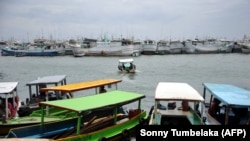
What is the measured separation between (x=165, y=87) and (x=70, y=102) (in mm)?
4776

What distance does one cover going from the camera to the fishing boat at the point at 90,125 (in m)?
11.0

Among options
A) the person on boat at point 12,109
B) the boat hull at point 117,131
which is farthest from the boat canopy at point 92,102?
the person on boat at point 12,109

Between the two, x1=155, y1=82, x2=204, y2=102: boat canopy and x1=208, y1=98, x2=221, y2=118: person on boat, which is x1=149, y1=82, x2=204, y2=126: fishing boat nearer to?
x1=155, y1=82, x2=204, y2=102: boat canopy

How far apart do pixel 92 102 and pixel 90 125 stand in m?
1.36

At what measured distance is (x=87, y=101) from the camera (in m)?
11.8

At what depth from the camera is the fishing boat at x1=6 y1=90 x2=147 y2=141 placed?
36.0 feet

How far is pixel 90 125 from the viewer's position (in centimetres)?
1255

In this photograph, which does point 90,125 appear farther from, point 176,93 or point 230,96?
point 230,96

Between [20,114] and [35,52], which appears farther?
[35,52]

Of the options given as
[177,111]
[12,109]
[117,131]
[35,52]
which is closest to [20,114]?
[12,109]

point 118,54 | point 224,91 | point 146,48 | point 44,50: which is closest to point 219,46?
point 146,48

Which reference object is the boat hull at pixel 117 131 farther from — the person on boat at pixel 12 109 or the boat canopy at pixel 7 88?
the person on boat at pixel 12 109

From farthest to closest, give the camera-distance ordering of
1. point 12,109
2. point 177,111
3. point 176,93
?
point 12,109, point 177,111, point 176,93

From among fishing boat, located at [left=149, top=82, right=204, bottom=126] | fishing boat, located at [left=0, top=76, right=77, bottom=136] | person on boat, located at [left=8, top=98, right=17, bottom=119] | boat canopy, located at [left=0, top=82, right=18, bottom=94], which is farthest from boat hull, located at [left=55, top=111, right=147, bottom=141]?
person on boat, located at [left=8, top=98, right=17, bottom=119]
